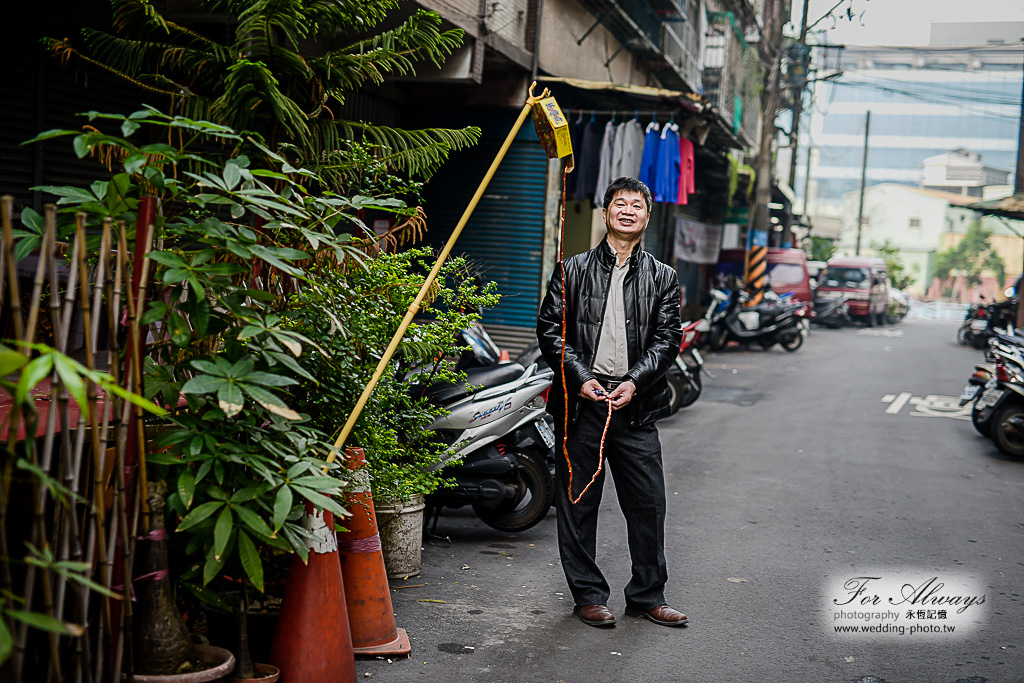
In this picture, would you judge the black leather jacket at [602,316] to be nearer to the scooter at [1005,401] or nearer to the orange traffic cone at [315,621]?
the orange traffic cone at [315,621]

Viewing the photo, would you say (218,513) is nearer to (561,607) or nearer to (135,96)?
(561,607)

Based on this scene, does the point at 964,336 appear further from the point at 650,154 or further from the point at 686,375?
the point at 686,375

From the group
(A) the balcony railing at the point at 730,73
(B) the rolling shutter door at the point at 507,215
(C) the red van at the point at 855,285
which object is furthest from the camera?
(C) the red van at the point at 855,285

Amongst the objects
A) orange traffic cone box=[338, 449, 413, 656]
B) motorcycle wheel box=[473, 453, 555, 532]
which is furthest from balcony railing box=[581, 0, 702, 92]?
orange traffic cone box=[338, 449, 413, 656]

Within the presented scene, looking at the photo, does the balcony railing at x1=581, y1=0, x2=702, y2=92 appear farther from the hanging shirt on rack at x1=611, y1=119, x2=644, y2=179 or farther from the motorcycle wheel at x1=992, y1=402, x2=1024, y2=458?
the motorcycle wheel at x1=992, y1=402, x2=1024, y2=458

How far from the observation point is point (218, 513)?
9.60 ft

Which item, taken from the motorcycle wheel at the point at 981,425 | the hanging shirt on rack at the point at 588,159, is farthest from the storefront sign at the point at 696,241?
the motorcycle wheel at the point at 981,425

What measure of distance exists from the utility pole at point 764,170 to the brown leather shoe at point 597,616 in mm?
16961

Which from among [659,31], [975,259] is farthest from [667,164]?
[975,259]

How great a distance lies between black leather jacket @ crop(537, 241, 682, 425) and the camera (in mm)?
4223

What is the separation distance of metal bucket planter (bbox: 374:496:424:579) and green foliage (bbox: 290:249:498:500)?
12 cm

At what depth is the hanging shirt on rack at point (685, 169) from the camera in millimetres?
12084

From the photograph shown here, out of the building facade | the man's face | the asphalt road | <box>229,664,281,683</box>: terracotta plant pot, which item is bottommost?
the asphalt road

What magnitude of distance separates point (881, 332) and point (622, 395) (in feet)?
84.7
